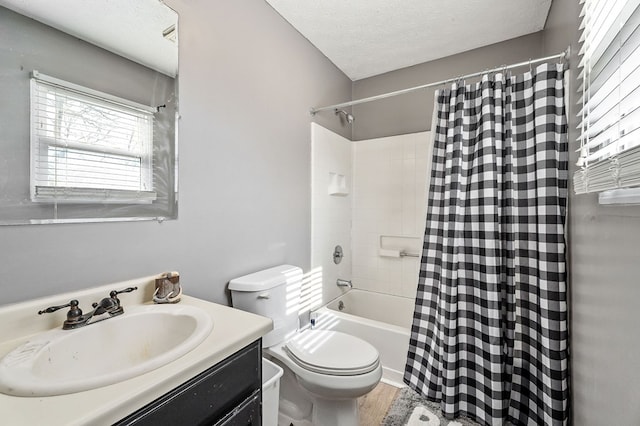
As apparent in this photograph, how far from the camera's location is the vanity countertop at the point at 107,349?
18.9 inches

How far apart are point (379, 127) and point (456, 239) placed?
1.43 meters

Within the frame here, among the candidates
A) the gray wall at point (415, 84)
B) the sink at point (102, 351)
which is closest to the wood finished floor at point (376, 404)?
the sink at point (102, 351)

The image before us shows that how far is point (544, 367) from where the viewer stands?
1.24 meters

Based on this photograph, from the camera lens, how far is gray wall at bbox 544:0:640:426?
2.23 feet

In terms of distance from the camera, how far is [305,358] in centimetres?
133

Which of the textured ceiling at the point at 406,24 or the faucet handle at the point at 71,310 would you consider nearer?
the faucet handle at the point at 71,310

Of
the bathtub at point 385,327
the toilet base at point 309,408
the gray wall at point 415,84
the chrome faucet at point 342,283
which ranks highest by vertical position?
the gray wall at point 415,84

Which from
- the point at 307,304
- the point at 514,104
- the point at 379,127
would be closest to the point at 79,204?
the point at 307,304

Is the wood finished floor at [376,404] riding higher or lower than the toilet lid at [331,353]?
lower

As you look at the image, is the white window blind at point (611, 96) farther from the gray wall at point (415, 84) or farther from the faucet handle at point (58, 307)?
the faucet handle at point (58, 307)

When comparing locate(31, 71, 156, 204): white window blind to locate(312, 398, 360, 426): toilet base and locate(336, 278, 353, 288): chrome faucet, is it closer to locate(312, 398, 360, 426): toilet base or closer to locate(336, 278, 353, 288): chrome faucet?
locate(312, 398, 360, 426): toilet base

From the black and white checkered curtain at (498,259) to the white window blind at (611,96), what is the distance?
0.35 m

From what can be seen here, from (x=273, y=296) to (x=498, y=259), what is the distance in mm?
1155

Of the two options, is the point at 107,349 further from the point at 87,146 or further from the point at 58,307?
the point at 87,146
